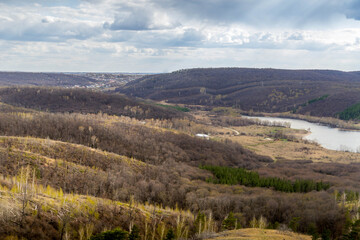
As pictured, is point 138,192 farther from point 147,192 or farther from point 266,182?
point 266,182

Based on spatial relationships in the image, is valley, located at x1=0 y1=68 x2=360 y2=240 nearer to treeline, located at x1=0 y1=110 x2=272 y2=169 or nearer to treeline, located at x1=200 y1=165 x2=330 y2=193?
treeline, located at x1=200 y1=165 x2=330 y2=193

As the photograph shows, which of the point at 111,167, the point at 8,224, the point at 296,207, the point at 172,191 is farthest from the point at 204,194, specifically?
the point at 8,224

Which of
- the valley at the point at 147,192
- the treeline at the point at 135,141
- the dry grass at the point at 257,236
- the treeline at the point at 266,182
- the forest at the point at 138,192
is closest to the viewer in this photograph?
the forest at the point at 138,192

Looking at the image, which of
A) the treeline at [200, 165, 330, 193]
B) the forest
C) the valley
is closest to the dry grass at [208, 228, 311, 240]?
the valley

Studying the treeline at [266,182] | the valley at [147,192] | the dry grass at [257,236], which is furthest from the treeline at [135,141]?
the dry grass at [257,236]

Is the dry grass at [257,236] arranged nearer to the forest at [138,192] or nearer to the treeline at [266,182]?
the forest at [138,192]

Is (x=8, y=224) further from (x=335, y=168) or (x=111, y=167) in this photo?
(x=335, y=168)
